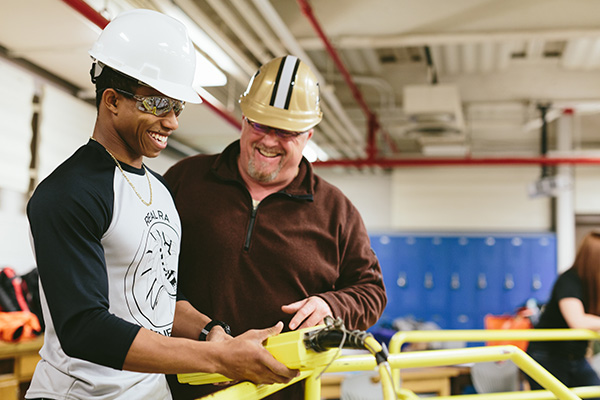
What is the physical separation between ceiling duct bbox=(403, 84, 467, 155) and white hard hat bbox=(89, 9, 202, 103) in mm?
5330

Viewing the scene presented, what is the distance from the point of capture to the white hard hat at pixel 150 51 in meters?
1.28

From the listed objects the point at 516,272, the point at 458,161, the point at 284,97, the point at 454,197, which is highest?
the point at 458,161

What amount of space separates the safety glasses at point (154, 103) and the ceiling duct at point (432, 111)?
542 cm

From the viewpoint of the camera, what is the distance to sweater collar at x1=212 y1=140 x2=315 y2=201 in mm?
1844

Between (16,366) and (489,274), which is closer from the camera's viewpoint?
(16,366)

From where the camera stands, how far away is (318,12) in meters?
5.19

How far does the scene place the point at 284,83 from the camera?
1.84m

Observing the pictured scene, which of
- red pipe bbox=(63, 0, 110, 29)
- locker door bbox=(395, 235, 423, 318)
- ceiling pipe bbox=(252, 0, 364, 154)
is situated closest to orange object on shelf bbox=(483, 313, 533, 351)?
locker door bbox=(395, 235, 423, 318)

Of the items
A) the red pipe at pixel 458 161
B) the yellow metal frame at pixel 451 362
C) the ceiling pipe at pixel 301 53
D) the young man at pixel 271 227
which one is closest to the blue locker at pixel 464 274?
the red pipe at pixel 458 161

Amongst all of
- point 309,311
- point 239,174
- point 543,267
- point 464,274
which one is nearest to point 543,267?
point 543,267

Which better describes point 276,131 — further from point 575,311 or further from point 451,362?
point 575,311

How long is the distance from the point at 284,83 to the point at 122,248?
84 centimetres

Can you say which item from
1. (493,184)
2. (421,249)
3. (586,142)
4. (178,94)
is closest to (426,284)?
(421,249)

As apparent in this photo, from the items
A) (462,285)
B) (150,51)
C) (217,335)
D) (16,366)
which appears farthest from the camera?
(462,285)
